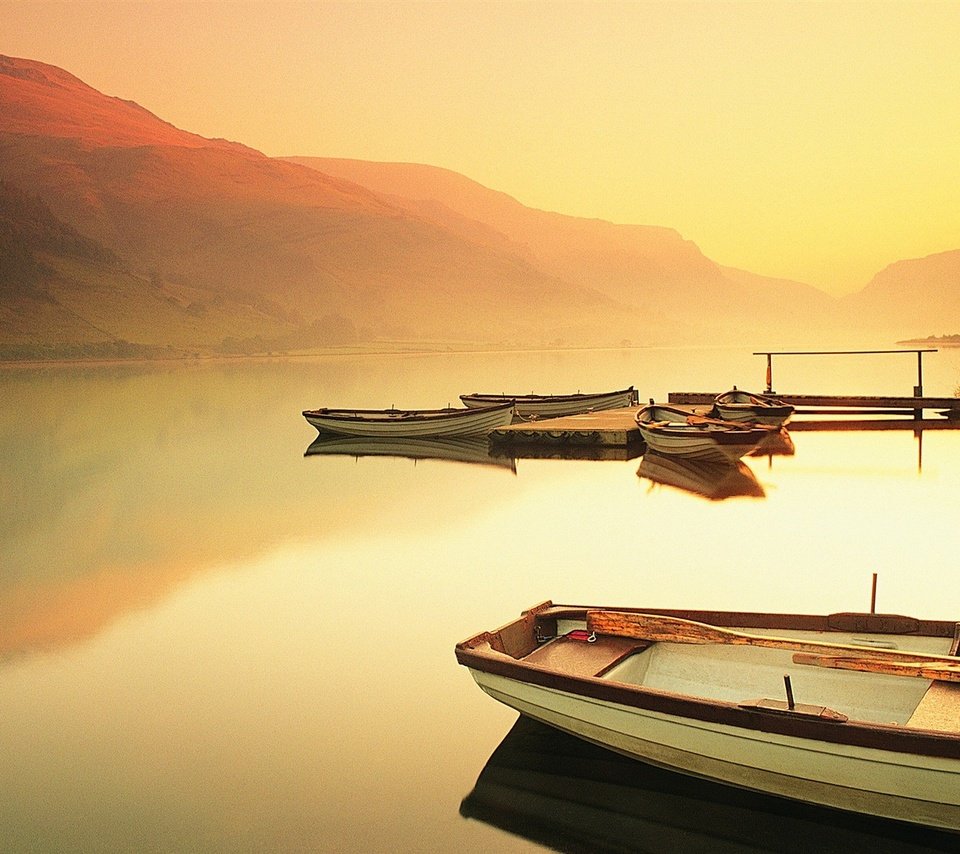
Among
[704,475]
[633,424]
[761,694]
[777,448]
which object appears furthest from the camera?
[633,424]

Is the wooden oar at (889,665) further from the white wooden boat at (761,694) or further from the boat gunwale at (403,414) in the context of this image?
the boat gunwale at (403,414)

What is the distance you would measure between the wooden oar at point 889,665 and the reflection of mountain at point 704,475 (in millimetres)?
17093

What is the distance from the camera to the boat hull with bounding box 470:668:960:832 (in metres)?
7.27

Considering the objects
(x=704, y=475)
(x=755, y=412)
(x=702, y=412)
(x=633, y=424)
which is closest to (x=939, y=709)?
(x=704, y=475)

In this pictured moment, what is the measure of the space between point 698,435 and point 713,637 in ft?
67.4

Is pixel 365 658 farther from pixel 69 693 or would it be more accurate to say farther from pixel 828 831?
pixel 828 831

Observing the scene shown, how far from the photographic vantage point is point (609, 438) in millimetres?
35156

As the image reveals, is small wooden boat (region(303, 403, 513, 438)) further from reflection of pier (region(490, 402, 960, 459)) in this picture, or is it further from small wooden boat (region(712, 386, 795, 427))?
small wooden boat (region(712, 386, 795, 427))

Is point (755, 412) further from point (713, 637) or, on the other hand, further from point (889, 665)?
point (889, 665)

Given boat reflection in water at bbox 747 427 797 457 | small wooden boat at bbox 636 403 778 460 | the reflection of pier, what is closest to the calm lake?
boat reflection in water at bbox 747 427 797 457

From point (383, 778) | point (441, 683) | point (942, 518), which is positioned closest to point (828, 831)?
point (383, 778)

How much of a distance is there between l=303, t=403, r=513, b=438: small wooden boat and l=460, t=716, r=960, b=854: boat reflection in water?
30.2m

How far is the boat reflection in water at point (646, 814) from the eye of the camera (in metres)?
8.02

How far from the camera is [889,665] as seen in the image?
8.25 meters
